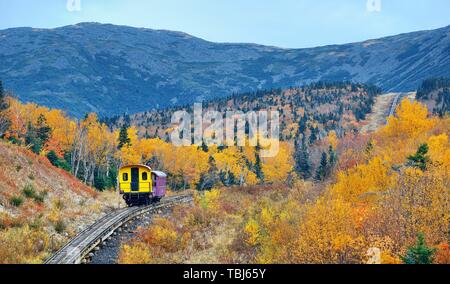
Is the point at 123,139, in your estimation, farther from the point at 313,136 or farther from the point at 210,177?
the point at 313,136

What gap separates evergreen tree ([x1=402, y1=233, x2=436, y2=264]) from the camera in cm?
1170

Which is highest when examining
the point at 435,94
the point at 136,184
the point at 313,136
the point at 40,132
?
the point at 435,94

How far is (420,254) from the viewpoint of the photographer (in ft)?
38.5

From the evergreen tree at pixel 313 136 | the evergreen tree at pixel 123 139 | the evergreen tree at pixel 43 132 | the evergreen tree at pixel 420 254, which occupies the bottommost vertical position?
the evergreen tree at pixel 313 136

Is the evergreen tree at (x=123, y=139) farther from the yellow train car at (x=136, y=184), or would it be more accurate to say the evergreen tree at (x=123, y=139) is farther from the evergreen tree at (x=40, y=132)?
the yellow train car at (x=136, y=184)

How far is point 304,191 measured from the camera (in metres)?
27.9

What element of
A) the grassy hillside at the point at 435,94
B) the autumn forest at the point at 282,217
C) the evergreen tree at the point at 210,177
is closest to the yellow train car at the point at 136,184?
the autumn forest at the point at 282,217

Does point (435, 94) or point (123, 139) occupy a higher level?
point (435, 94)

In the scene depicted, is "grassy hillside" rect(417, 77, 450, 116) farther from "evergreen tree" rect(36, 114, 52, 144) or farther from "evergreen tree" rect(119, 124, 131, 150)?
"evergreen tree" rect(36, 114, 52, 144)

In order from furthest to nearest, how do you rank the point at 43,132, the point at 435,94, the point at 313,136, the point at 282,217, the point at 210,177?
the point at 435,94 < the point at 313,136 < the point at 210,177 < the point at 43,132 < the point at 282,217

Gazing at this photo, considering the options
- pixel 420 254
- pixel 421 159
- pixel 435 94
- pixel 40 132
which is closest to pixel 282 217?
pixel 420 254

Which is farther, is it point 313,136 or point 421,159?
point 313,136

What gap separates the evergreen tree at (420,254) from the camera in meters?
11.7

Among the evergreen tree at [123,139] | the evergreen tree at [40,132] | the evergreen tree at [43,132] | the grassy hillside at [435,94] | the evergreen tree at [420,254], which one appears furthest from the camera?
the grassy hillside at [435,94]
